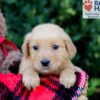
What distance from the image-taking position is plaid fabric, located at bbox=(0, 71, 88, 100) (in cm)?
300

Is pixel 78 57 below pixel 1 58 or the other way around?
below

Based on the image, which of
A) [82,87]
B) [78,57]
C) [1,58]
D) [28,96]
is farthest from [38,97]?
[78,57]

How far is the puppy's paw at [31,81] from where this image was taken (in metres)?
2.96

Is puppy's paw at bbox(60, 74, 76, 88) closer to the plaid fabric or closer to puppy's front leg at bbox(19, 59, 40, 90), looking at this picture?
the plaid fabric

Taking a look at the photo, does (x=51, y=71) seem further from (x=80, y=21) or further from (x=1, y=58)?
(x=80, y=21)

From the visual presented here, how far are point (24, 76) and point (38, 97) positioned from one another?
13cm

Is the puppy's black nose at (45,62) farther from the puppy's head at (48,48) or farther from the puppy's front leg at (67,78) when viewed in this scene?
the puppy's front leg at (67,78)

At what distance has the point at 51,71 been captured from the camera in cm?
300

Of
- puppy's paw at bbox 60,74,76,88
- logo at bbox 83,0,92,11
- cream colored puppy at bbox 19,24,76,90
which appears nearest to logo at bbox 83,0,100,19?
logo at bbox 83,0,92,11

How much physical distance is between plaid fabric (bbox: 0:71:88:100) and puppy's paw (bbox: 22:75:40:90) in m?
0.03

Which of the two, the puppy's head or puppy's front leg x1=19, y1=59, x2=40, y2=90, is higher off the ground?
the puppy's head

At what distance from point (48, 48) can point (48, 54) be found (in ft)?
0.13

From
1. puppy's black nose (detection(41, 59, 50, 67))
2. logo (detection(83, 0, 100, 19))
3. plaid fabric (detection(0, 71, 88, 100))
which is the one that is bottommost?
plaid fabric (detection(0, 71, 88, 100))

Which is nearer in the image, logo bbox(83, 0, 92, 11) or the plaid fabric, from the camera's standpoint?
the plaid fabric
